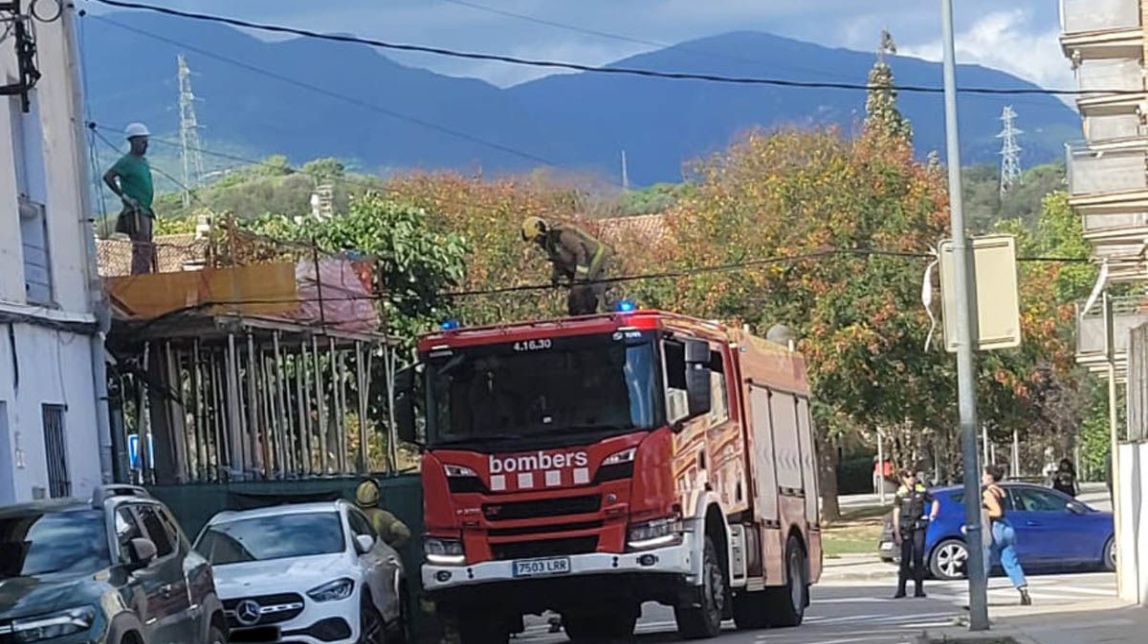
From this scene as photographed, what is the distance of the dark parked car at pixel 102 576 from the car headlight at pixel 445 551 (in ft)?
12.2

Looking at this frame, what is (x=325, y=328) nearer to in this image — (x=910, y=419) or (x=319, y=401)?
(x=319, y=401)

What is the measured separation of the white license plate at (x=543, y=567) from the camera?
731 inches

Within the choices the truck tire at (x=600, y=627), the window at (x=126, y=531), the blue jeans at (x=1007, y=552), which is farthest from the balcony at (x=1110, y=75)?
the window at (x=126, y=531)

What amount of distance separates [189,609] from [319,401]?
17629 millimetres

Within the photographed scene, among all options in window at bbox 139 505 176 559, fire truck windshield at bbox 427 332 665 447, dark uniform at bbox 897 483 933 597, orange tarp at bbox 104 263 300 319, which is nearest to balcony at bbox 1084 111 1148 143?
dark uniform at bbox 897 483 933 597

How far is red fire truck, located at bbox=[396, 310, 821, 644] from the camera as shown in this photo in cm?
1848

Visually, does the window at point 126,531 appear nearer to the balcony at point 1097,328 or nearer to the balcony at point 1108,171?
the balcony at point 1108,171

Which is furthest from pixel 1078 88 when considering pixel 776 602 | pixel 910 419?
pixel 776 602

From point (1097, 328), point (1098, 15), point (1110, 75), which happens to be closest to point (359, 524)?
point (1098, 15)

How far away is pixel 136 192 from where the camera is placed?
25484 mm

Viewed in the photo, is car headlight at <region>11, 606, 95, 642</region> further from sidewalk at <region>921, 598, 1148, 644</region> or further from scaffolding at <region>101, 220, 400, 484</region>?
scaffolding at <region>101, 220, 400, 484</region>

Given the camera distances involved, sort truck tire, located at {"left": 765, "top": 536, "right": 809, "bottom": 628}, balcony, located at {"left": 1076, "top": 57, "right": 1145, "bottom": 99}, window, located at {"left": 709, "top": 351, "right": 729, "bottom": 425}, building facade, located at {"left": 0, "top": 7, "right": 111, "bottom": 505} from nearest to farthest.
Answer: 1. window, located at {"left": 709, "top": 351, "right": 729, "bottom": 425}
2. building facade, located at {"left": 0, "top": 7, "right": 111, "bottom": 505}
3. truck tire, located at {"left": 765, "top": 536, "right": 809, "bottom": 628}
4. balcony, located at {"left": 1076, "top": 57, "right": 1145, "bottom": 99}

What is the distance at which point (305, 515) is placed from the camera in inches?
747

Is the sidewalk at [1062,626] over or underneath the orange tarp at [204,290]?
underneath
